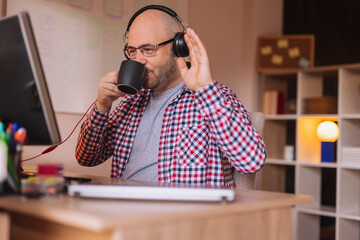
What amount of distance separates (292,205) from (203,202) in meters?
0.25

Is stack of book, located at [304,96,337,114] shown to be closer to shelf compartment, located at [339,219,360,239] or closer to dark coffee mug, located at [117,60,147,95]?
shelf compartment, located at [339,219,360,239]

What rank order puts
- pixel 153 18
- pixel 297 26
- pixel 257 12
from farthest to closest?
1. pixel 297 26
2. pixel 257 12
3. pixel 153 18

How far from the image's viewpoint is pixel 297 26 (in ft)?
14.5

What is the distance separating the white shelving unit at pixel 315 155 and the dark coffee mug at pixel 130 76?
229 centimetres

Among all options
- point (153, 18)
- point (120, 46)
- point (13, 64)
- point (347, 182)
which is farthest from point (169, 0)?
point (13, 64)

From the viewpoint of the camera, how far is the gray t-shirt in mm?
1562

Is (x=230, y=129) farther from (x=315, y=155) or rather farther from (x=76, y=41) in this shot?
(x=315, y=155)

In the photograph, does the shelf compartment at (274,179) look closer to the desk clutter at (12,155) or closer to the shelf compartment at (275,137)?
the shelf compartment at (275,137)

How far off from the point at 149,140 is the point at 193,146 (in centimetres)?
23

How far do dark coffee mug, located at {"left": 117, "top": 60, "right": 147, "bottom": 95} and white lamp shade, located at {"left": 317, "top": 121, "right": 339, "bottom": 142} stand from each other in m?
2.41

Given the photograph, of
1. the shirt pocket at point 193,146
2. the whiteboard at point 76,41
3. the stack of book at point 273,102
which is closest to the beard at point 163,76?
the shirt pocket at point 193,146

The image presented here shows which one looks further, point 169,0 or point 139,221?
point 169,0

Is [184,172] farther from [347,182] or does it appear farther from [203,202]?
[347,182]

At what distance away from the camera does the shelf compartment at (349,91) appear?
131 inches
